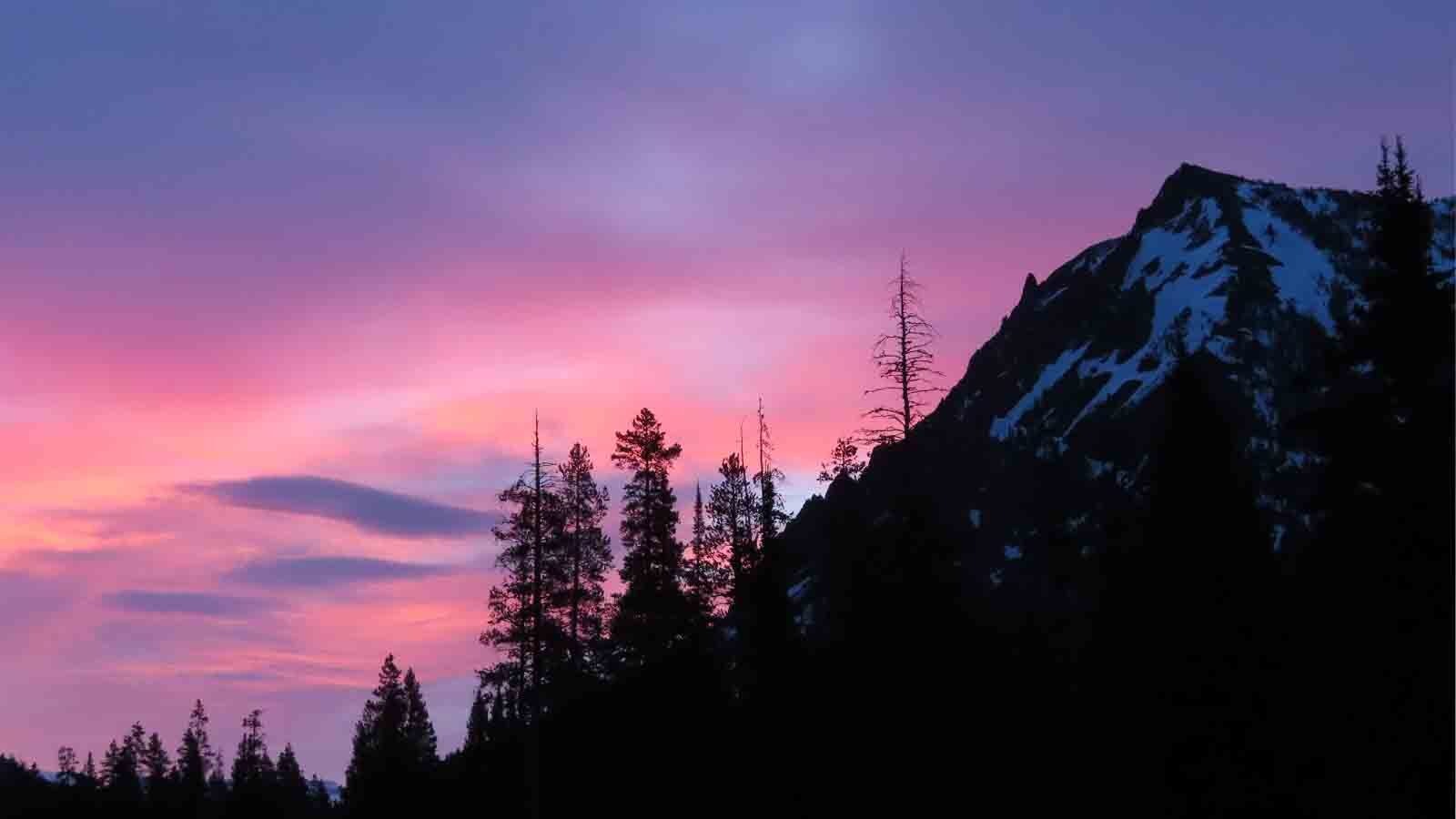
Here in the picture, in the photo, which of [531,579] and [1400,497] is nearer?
[1400,497]

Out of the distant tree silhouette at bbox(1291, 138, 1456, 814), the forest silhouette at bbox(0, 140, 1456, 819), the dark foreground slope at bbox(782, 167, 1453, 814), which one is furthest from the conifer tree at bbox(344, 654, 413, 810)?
the distant tree silhouette at bbox(1291, 138, 1456, 814)

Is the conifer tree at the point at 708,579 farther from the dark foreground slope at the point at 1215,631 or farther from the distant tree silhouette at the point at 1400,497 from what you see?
the distant tree silhouette at the point at 1400,497

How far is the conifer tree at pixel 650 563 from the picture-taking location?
170 ft

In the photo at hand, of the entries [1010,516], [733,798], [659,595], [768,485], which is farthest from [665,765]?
[1010,516]

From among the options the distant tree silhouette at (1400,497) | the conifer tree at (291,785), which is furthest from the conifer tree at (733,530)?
the conifer tree at (291,785)

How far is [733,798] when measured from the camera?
46.5 meters

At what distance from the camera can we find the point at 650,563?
53656 mm

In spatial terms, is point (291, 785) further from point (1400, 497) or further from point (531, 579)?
point (1400, 497)

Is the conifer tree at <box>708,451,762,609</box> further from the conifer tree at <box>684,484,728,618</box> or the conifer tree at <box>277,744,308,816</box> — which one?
the conifer tree at <box>277,744,308,816</box>

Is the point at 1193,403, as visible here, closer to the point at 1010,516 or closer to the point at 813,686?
the point at 813,686

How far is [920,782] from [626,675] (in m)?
18.7

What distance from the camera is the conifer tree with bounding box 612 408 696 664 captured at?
5169 cm

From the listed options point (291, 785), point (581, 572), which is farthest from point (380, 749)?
point (291, 785)

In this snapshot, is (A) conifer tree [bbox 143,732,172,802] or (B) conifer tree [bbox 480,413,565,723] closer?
(B) conifer tree [bbox 480,413,565,723]
